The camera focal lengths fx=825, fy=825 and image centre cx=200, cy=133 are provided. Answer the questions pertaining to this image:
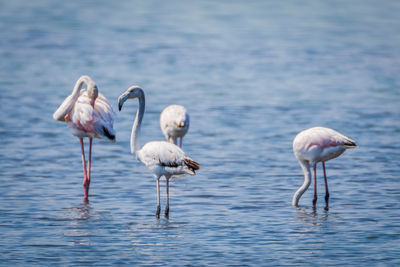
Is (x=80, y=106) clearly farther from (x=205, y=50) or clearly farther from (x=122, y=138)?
(x=205, y=50)

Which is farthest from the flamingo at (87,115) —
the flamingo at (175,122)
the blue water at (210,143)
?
the flamingo at (175,122)

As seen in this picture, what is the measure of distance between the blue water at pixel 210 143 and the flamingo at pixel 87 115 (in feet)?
2.47

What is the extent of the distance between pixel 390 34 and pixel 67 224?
1936 cm

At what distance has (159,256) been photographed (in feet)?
24.7

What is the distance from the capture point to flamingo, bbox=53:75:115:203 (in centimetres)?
966

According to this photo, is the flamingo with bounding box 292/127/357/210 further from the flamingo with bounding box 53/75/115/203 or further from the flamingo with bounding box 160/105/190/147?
the flamingo with bounding box 160/105/190/147

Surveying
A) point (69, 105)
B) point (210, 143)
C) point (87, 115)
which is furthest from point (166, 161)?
point (210, 143)

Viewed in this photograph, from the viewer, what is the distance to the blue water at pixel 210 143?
7.95 meters

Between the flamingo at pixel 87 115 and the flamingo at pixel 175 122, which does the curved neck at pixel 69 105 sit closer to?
the flamingo at pixel 87 115

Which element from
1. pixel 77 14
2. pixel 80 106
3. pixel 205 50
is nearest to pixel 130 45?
pixel 205 50

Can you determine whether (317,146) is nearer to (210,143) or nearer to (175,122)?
(175,122)

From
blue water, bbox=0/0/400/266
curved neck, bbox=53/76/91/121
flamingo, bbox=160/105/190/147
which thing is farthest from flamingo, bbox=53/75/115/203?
flamingo, bbox=160/105/190/147

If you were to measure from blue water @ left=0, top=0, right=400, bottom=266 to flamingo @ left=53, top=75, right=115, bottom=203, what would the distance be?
75cm

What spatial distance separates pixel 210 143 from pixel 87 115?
141 inches
